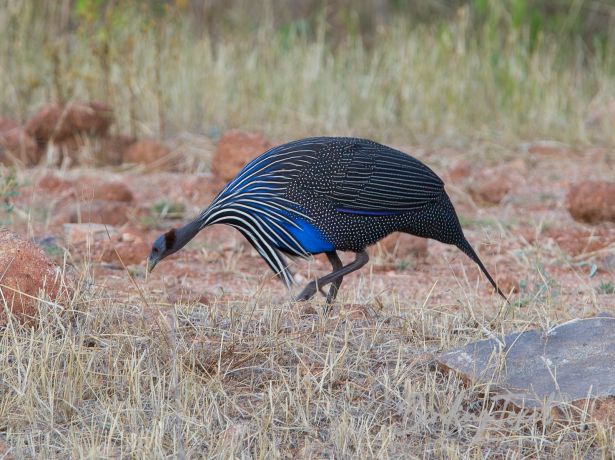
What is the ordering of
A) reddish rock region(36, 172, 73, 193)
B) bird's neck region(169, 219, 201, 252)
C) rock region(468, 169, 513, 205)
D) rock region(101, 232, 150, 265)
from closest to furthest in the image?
bird's neck region(169, 219, 201, 252) → rock region(101, 232, 150, 265) → reddish rock region(36, 172, 73, 193) → rock region(468, 169, 513, 205)

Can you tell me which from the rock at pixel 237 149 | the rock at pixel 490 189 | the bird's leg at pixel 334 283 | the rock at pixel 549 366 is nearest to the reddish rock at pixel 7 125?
the rock at pixel 237 149

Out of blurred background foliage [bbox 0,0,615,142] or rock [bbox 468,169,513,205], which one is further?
blurred background foliage [bbox 0,0,615,142]

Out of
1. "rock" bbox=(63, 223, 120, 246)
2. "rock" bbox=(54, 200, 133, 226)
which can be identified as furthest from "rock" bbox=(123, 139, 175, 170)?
"rock" bbox=(63, 223, 120, 246)

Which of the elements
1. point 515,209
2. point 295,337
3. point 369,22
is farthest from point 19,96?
point 369,22

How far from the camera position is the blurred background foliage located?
300 inches

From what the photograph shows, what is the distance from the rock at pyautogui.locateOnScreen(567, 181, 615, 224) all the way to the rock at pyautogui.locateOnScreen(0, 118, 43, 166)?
3431 millimetres

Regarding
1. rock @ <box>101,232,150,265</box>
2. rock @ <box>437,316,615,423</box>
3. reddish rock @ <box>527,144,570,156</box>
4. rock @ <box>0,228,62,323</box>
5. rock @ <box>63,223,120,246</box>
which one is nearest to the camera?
rock @ <box>437,316,615,423</box>

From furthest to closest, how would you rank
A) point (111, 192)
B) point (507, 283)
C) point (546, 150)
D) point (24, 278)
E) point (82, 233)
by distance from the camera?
point (546, 150)
point (111, 192)
point (82, 233)
point (507, 283)
point (24, 278)

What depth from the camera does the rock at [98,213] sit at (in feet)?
17.9

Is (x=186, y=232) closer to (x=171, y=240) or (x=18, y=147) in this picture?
(x=171, y=240)

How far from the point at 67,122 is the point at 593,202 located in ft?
11.1

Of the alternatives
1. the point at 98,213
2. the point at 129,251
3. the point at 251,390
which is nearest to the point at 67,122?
the point at 98,213

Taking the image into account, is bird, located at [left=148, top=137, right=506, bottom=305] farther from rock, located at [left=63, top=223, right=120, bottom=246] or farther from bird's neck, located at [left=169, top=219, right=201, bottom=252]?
rock, located at [left=63, top=223, right=120, bottom=246]

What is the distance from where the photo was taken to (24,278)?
3.27 metres
